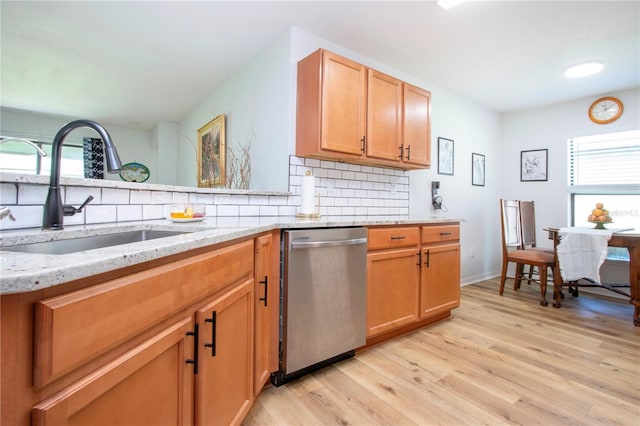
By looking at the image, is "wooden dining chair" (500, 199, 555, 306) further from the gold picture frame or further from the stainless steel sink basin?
the stainless steel sink basin

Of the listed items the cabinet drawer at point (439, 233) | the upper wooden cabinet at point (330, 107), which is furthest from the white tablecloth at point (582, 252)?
the upper wooden cabinet at point (330, 107)

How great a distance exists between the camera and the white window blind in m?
3.35

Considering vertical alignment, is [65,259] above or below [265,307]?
above

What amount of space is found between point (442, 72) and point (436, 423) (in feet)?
10.1

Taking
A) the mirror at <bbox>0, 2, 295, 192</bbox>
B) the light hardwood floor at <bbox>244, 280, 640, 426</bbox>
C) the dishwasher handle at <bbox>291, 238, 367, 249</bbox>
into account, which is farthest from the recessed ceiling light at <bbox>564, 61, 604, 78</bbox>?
the dishwasher handle at <bbox>291, 238, 367, 249</bbox>

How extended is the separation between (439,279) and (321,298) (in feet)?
3.91

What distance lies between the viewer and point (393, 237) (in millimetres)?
2072

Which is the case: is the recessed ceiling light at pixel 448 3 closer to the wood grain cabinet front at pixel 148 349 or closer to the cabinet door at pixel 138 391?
the wood grain cabinet front at pixel 148 349

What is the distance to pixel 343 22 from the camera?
2256mm

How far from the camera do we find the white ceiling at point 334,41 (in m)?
2.14

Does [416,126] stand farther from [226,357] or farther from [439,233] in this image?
[226,357]

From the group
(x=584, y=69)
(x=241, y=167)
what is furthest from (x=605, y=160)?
(x=241, y=167)

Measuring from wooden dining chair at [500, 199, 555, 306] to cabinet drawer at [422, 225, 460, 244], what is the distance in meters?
1.17

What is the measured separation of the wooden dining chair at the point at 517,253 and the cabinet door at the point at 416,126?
4.23 feet
